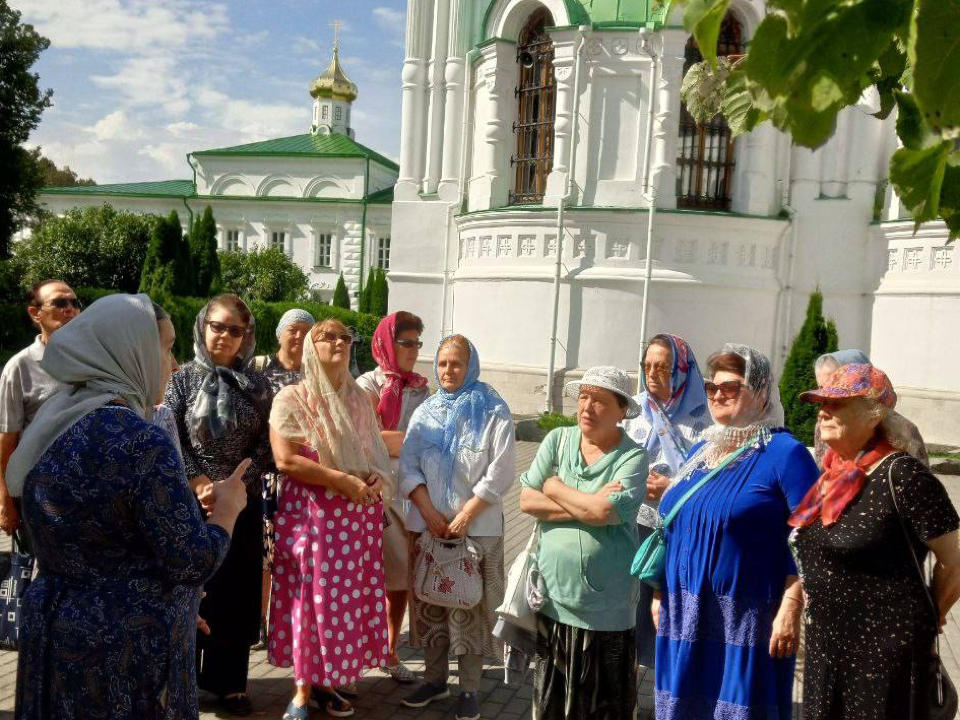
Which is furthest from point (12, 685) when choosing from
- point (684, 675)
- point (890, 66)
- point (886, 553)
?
point (890, 66)

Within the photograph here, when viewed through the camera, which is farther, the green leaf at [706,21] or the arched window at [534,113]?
the arched window at [534,113]

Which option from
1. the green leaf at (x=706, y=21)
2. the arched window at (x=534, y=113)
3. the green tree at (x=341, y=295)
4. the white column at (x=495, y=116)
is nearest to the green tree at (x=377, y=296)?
the green tree at (x=341, y=295)

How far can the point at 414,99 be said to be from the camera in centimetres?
1819

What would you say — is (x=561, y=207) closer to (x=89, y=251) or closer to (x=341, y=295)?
(x=89, y=251)

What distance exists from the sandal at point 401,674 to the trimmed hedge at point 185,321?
1224cm

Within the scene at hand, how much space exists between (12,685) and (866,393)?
4171mm

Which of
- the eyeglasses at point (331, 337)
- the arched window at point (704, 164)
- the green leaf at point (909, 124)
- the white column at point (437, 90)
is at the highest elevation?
the white column at point (437, 90)

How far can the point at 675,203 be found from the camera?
15.8 meters

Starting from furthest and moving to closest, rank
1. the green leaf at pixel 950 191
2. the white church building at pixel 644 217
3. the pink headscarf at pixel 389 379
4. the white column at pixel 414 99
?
the white column at pixel 414 99, the white church building at pixel 644 217, the pink headscarf at pixel 389 379, the green leaf at pixel 950 191

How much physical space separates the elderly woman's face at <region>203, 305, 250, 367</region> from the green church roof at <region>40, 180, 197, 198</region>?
45.0m

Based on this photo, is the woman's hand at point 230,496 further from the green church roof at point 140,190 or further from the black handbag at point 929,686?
the green church roof at point 140,190

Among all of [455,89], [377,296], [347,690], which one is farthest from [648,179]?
[377,296]

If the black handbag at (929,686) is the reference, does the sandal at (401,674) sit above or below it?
below

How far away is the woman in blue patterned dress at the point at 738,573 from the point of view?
3363 mm
